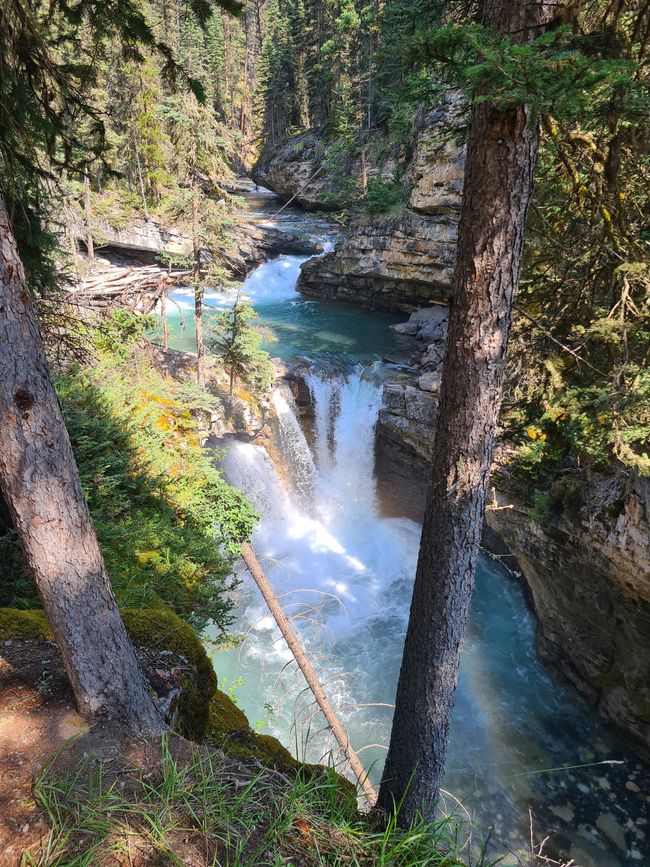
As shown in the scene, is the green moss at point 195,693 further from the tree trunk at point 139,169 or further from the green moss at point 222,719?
the tree trunk at point 139,169

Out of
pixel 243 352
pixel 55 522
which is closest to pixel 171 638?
pixel 55 522

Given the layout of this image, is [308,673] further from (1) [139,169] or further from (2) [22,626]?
(1) [139,169]

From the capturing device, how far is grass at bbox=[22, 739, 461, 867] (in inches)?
91.7

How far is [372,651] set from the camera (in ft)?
33.8

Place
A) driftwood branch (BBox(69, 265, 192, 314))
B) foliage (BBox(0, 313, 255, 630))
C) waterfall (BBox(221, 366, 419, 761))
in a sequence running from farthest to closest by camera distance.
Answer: driftwood branch (BBox(69, 265, 192, 314)) → waterfall (BBox(221, 366, 419, 761)) → foliage (BBox(0, 313, 255, 630))

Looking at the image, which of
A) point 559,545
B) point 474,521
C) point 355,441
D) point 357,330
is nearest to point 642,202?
point 474,521

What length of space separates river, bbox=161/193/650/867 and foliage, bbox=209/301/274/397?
1091 millimetres

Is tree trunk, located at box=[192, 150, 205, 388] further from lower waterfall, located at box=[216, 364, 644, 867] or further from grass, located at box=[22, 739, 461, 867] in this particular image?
grass, located at box=[22, 739, 461, 867]

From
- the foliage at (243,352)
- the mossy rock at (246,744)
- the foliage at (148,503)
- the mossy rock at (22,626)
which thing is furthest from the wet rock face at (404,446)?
the mossy rock at (22,626)

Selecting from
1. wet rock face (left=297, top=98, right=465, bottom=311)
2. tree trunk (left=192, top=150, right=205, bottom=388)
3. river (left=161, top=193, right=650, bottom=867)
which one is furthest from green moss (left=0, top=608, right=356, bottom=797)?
wet rock face (left=297, top=98, right=465, bottom=311)

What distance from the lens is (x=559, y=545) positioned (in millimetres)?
8523

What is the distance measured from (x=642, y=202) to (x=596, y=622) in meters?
6.59

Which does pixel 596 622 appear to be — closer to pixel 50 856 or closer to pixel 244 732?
pixel 244 732

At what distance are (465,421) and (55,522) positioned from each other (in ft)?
8.00
